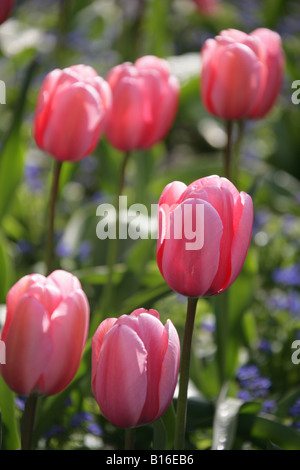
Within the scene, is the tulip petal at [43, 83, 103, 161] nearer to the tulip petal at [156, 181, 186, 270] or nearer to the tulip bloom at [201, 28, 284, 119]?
the tulip bloom at [201, 28, 284, 119]

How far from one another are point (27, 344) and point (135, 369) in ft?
0.43

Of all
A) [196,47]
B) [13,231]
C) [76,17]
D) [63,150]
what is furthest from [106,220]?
[196,47]

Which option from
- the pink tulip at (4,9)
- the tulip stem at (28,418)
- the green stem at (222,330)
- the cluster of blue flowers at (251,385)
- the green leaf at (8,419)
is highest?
the pink tulip at (4,9)

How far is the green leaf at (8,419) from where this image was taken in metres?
1.01

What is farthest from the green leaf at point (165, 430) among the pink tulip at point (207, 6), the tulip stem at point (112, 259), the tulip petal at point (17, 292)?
the pink tulip at point (207, 6)

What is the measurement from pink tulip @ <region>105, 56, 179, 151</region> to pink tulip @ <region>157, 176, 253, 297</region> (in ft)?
1.56

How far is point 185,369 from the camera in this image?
0.87m

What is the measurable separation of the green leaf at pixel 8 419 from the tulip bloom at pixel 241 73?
22.7 inches

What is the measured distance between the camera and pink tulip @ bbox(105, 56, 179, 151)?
128 cm

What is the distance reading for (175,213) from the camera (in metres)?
0.80

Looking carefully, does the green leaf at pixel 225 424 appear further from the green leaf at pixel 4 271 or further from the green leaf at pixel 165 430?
the green leaf at pixel 4 271

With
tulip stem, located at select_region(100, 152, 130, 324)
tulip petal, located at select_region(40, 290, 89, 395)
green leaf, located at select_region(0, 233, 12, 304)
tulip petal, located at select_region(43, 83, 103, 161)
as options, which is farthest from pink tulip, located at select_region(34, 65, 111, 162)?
tulip petal, located at select_region(40, 290, 89, 395)

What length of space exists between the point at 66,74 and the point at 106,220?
2.17ft

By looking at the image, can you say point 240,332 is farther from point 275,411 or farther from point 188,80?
point 188,80
